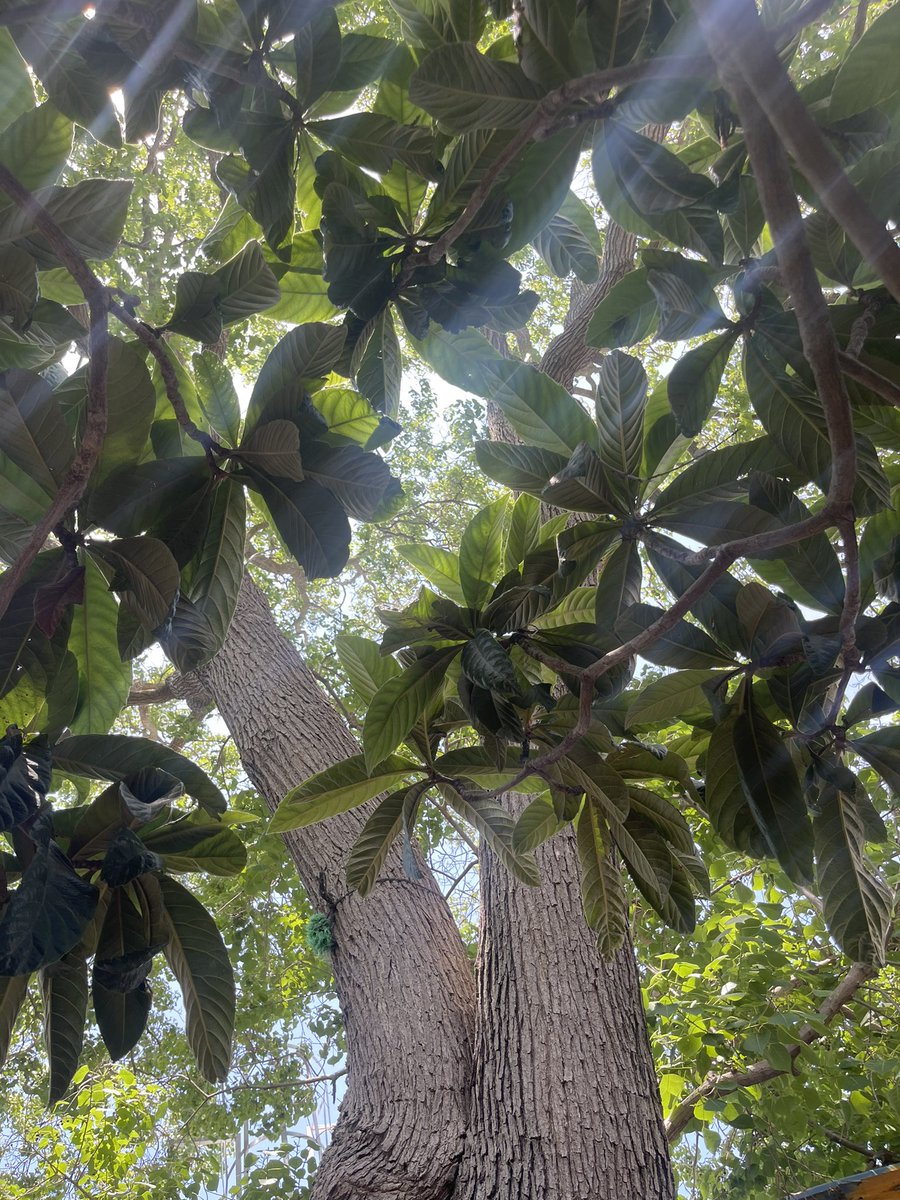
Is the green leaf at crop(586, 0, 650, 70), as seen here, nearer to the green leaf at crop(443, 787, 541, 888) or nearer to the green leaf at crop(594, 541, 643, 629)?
the green leaf at crop(594, 541, 643, 629)

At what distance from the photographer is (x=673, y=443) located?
34.9 inches

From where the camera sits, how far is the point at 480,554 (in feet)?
2.96

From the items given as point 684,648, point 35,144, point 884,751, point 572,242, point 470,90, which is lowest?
point 884,751

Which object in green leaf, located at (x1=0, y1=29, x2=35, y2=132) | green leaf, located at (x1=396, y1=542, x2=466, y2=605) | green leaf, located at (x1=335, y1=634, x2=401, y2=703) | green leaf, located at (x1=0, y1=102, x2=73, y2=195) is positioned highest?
green leaf, located at (x1=0, y1=29, x2=35, y2=132)

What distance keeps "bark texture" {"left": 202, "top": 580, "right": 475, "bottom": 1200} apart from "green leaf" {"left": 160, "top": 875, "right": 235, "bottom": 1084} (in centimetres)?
36

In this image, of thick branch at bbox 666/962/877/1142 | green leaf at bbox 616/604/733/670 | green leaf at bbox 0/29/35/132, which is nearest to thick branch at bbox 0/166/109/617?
green leaf at bbox 0/29/35/132

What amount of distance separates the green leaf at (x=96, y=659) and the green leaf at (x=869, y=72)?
31.5 inches

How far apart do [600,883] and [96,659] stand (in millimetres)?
640

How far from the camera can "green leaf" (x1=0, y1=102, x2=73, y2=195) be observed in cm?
72

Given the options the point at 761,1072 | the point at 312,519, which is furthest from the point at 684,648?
the point at 761,1072

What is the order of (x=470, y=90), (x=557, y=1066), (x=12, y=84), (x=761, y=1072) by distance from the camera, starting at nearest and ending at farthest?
1. (x=470, y=90)
2. (x=12, y=84)
3. (x=557, y=1066)
4. (x=761, y=1072)

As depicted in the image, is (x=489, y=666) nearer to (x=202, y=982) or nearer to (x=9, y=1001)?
(x=202, y=982)

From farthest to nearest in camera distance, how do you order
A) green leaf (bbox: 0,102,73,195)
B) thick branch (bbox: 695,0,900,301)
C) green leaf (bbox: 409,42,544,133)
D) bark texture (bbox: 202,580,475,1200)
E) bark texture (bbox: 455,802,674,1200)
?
bark texture (bbox: 202,580,475,1200) → bark texture (bbox: 455,802,674,1200) → green leaf (bbox: 0,102,73,195) → green leaf (bbox: 409,42,544,133) → thick branch (bbox: 695,0,900,301)

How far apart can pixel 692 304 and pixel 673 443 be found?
22 centimetres
